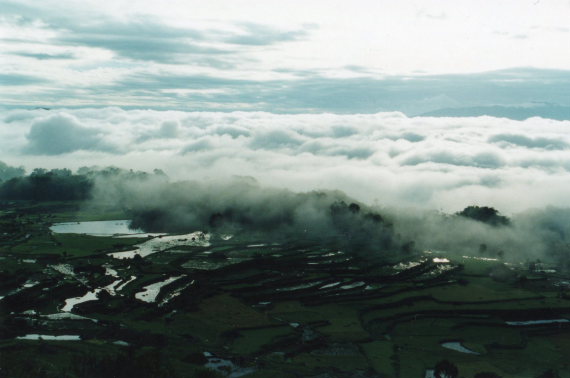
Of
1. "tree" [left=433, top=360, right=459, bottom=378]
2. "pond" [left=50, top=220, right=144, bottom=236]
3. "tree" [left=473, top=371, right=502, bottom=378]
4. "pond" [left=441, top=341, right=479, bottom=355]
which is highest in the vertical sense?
"tree" [left=433, top=360, right=459, bottom=378]

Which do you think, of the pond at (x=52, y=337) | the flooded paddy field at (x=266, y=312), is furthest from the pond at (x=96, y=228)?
the pond at (x=52, y=337)

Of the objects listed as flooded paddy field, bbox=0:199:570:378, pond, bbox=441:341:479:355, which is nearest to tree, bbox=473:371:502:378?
flooded paddy field, bbox=0:199:570:378

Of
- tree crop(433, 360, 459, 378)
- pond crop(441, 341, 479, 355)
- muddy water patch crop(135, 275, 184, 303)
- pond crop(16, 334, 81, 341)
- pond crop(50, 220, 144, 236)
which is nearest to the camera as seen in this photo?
tree crop(433, 360, 459, 378)

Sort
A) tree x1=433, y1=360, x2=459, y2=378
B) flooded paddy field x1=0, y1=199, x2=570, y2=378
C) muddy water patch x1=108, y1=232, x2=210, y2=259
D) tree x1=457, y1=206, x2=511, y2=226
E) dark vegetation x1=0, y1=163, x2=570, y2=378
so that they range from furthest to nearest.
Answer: tree x1=457, y1=206, x2=511, y2=226 < muddy water patch x1=108, y1=232, x2=210, y2=259 < flooded paddy field x1=0, y1=199, x2=570, y2=378 < dark vegetation x1=0, y1=163, x2=570, y2=378 < tree x1=433, y1=360, x2=459, y2=378

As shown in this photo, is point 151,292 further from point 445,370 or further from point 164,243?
point 445,370

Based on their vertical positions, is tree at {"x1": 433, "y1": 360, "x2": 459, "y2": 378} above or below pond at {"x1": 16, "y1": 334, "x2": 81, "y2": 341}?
below

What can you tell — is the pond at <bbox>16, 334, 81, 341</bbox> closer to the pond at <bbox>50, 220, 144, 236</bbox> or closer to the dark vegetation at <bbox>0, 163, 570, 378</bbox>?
the dark vegetation at <bbox>0, 163, 570, 378</bbox>

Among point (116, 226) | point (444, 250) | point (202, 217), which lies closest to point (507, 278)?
point (444, 250)

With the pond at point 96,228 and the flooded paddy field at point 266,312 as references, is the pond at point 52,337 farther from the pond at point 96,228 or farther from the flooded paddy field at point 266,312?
the pond at point 96,228

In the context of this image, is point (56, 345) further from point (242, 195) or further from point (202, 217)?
point (242, 195)
